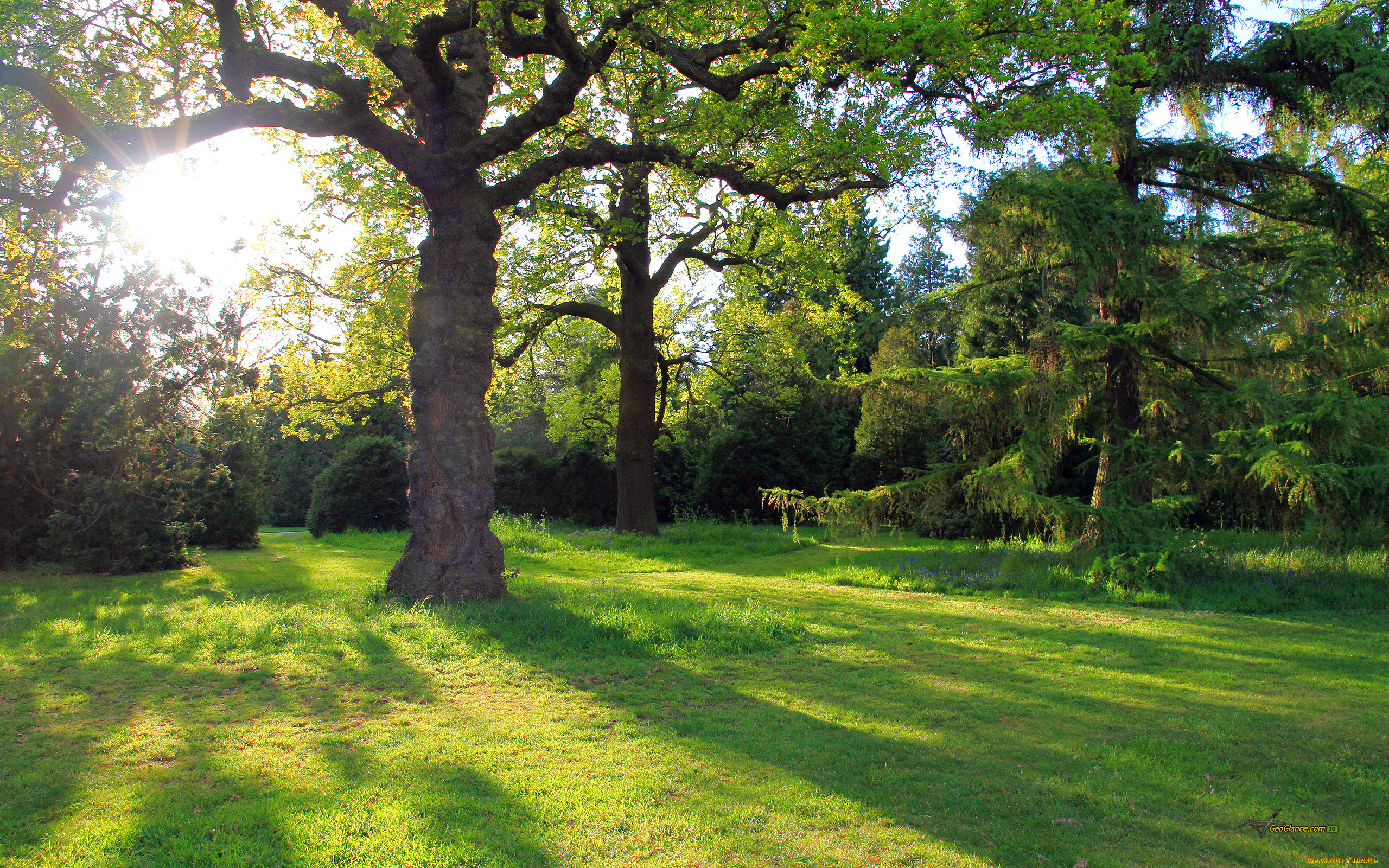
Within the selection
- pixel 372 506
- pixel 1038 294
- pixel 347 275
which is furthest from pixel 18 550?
pixel 1038 294

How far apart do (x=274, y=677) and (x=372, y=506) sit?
1852cm

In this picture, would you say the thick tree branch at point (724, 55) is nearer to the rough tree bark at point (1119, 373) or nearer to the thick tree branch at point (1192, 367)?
the rough tree bark at point (1119, 373)

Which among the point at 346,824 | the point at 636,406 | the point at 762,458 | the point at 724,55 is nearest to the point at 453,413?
the point at 346,824

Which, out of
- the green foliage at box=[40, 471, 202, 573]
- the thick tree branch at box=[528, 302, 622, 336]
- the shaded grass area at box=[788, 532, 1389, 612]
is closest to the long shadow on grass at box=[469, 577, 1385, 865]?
the shaded grass area at box=[788, 532, 1389, 612]

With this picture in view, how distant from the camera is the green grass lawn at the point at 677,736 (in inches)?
132

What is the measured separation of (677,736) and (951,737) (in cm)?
165

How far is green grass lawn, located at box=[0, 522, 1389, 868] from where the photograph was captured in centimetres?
335

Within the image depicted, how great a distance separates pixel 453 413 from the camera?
894cm

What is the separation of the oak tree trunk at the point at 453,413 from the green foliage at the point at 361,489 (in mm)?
15159

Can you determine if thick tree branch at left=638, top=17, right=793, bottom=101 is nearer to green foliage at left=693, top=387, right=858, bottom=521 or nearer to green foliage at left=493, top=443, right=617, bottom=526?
green foliage at left=693, top=387, right=858, bottom=521

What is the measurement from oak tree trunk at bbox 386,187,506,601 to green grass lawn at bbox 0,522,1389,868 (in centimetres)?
61

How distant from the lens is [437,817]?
11.5 feet

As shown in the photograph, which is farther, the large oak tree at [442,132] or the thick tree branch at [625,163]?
the thick tree branch at [625,163]

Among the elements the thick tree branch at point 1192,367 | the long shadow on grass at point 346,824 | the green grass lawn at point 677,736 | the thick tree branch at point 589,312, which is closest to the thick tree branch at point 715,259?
the thick tree branch at point 589,312
